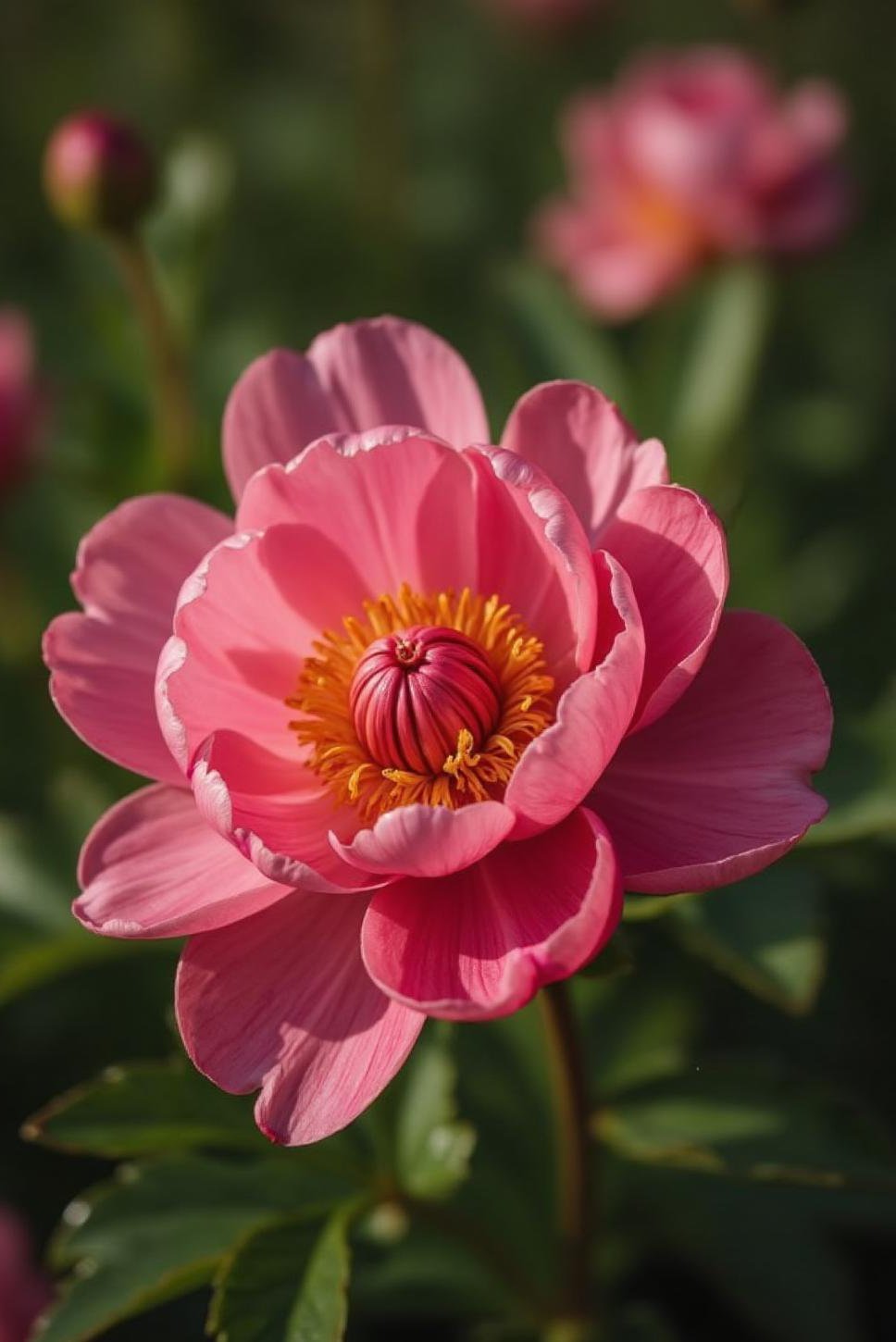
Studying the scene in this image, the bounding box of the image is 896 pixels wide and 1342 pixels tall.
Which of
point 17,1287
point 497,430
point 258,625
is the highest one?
point 258,625

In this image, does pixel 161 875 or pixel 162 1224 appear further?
pixel 162 1224

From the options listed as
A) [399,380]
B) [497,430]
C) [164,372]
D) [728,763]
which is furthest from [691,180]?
[728,763]

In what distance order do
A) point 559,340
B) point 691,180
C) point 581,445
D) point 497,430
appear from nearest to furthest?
point 581,445
point 497,430
point 559,340
point 691,180

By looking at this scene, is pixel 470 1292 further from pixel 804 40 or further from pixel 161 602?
pixel 804 40

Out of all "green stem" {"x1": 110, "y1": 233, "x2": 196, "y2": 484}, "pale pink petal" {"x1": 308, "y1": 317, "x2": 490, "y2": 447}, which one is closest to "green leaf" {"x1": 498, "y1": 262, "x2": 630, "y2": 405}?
"green stem" {"x1": 110, "y1": 233, "x2": 196, "y2": 484}

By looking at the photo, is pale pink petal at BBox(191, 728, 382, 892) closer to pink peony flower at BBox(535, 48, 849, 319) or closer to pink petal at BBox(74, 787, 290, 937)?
pink petal at BBox(74, 787, 290, 937)

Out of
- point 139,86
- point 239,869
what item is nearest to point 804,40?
point 139,86

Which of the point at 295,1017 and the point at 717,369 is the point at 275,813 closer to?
the point at 295,1017
